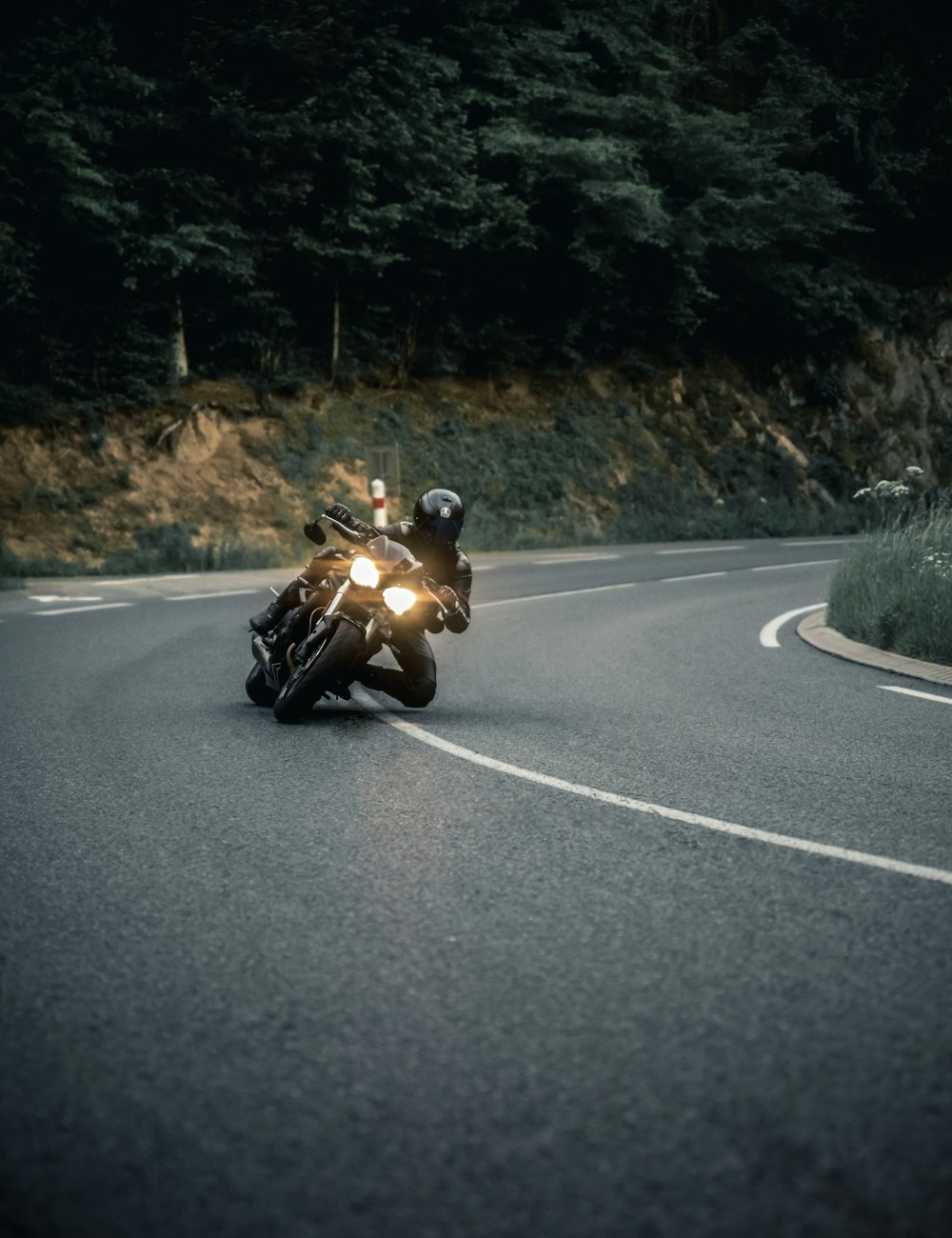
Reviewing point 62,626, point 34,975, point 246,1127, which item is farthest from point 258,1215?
point 62,626

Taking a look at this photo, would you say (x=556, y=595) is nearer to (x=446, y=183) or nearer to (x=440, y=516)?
(x=440, y=516)

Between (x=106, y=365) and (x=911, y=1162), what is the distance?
28.9 meters

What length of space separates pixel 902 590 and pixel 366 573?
6.67m

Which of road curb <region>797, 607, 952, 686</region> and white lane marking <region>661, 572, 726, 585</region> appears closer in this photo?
road curb <region>797, 607, 952, 686</region>

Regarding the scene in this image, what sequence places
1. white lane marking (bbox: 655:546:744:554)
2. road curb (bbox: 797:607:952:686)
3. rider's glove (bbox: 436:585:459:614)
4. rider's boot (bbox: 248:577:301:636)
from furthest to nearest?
white lane marking (bbox: 655:546:744:554), road curb (bbox: 797:607:952:686), rider's boot (bbox: 248:577:301:636), rider's glove (bbox: 436:585:459:614)

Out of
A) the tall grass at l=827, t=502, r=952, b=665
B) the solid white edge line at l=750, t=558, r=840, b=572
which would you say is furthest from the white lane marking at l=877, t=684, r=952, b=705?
the solid white edge line at l=750, t=558, r=840, b=572

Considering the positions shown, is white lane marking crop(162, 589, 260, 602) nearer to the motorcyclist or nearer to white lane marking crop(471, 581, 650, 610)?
white lane marking crop(471, 581, 650, 610)

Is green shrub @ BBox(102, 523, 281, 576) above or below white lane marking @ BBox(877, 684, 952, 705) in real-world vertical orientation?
below

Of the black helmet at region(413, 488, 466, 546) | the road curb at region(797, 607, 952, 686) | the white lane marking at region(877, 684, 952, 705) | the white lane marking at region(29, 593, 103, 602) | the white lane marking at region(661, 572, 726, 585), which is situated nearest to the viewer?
the black helmet at region(413, 488, 466, 546)

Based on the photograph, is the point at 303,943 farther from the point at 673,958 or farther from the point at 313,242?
the point at 313,242

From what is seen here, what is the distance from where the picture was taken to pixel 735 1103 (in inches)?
136

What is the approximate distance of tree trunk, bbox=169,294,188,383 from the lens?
30.8m

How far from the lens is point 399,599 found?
884 centimetres

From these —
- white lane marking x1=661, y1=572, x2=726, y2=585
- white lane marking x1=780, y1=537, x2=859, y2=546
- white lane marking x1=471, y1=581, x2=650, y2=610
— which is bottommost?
white lane marking x1=780, y1=537, x2=859, y2=546
